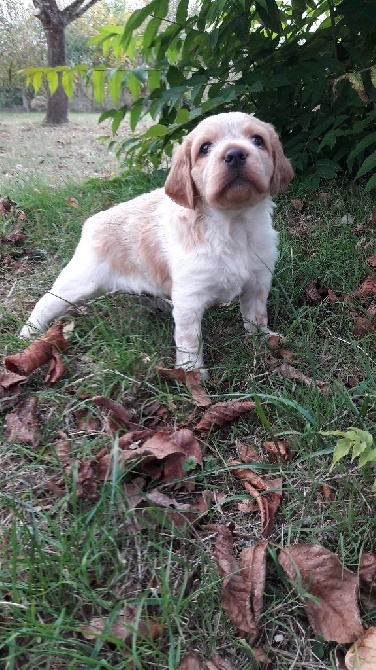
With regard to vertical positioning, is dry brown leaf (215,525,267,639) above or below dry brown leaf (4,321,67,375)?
below

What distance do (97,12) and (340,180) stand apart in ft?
64.4

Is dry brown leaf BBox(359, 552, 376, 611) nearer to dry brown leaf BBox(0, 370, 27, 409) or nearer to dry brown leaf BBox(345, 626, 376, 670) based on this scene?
dry brown leaf BBox(345, 626, 376, 670)

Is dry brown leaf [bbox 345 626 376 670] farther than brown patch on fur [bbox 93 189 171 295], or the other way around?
brown patch on fur [bbox 93 189 171 295]

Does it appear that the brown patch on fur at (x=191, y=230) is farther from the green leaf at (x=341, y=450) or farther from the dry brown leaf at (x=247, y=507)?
the green leaf at (x=341, y=450)

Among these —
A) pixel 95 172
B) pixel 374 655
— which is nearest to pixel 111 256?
pixel 374 655

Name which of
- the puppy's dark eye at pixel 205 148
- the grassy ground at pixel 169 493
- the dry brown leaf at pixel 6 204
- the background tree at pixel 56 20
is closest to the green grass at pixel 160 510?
the grassy ground at pixel 169 493

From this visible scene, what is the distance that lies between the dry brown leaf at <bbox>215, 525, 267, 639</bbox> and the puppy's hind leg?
1.79 m

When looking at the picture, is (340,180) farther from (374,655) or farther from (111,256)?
(374,655)

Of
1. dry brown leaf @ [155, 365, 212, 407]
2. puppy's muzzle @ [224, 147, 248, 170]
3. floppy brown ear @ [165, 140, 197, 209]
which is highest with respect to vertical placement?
puppy's muzzle @ [224, 147, 248, 170]

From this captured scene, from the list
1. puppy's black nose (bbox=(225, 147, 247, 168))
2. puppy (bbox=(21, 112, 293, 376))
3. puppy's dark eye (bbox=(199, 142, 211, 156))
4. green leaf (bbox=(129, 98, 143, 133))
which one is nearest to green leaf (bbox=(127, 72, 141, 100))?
green leaf (bbox=(129, 98, 143, 133))

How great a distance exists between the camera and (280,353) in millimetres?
2498

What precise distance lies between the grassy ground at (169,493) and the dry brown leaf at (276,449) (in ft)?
0.14

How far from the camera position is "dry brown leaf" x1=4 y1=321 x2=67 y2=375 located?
2358mm

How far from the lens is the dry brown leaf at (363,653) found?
1234mm
